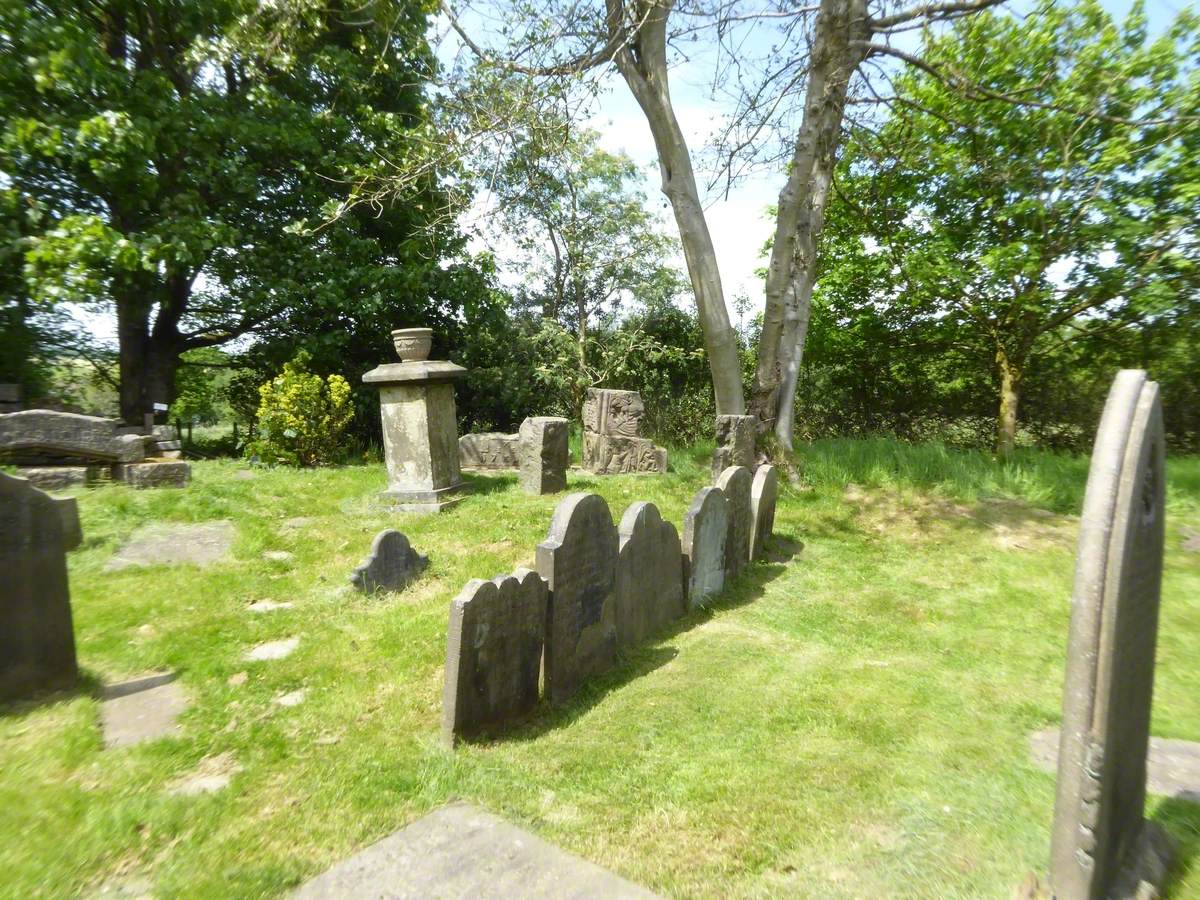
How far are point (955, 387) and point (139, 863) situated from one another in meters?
14.2

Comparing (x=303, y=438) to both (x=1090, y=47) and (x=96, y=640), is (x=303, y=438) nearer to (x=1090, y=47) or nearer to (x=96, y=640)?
(x=96, y=640)

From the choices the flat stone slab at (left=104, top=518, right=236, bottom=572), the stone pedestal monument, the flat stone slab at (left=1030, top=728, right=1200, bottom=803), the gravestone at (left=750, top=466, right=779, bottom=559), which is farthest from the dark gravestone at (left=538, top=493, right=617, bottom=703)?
the stone pedestal monument

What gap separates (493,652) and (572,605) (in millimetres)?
648

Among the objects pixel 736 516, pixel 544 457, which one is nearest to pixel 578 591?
pixel 736 516

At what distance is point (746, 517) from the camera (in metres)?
6.46

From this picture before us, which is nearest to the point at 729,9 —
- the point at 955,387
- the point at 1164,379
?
the point at 955,387

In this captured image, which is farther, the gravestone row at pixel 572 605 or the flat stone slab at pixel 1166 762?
→ the gravestone row at pixel 572 605

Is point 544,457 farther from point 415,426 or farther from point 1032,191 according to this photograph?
point 1032,191

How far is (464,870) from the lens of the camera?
2496 millimetres

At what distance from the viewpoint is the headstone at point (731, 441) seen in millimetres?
8602

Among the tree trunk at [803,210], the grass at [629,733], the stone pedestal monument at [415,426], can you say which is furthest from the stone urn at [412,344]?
the tree trunk at [803,210]

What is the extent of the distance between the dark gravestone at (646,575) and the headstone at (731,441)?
3.49 meters

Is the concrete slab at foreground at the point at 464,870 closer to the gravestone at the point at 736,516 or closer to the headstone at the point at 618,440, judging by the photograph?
the gravestone at the point at 736,516

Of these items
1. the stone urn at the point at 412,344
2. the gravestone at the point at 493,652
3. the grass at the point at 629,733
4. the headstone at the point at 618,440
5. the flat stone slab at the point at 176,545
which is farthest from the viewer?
the headstone at the point at 618,440
